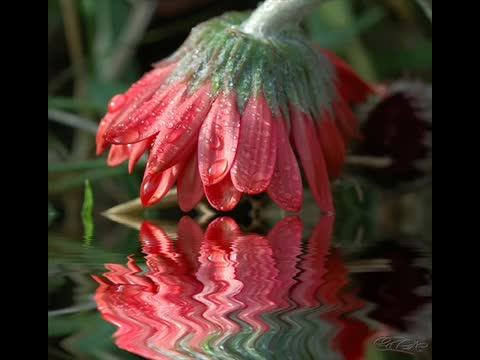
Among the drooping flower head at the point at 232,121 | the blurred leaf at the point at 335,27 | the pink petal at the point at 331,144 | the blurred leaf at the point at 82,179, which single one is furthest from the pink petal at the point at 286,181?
the blurred leaf at the point at 335,27

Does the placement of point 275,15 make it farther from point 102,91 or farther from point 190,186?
point 102,91

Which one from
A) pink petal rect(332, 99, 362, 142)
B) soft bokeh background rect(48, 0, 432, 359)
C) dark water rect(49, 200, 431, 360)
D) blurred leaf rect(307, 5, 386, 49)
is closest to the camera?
dark water rect(49, 200, 431, 360)

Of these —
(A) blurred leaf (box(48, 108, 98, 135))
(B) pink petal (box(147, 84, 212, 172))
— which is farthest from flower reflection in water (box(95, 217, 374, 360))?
(A) blurred leaf (box(48, 108, 98, 135))

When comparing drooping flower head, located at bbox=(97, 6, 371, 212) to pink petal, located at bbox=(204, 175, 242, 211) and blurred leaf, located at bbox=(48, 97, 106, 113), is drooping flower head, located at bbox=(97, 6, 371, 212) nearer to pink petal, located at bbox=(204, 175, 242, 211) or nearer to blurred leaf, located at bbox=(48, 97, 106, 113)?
pink petal, located at bbox=(204, 175, 242, 211)

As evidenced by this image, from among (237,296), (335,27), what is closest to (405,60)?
(335,27)

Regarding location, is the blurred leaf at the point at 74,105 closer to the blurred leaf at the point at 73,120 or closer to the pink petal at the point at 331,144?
the blurred leaf at the point at 73,120

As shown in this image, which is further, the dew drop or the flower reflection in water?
the dew drop
